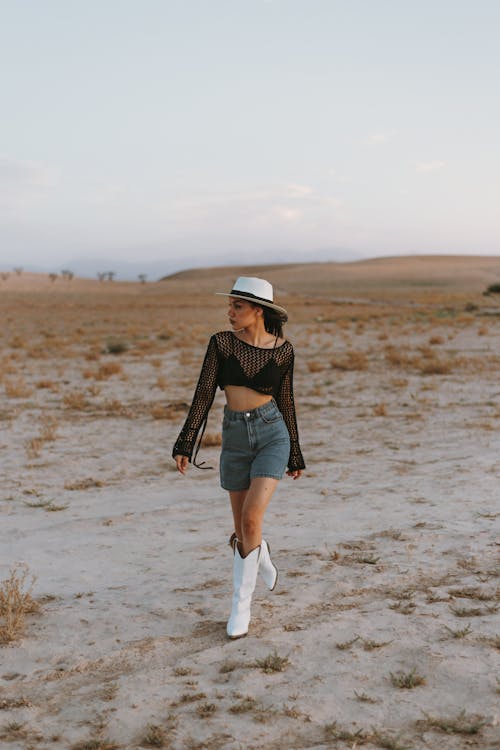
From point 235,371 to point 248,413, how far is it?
0.24m

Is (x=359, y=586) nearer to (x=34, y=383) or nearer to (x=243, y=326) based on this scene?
(x=243, y=326)

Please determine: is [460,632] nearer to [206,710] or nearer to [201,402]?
[206,710]

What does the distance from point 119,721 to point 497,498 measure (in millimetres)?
4725

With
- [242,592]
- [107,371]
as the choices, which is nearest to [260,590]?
[242,592]

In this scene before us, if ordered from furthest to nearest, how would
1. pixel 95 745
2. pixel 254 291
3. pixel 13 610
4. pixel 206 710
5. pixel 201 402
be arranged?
pixel 13 610, pixel 201 402, pixel 254 291, pixel 206 710, pixel 95 745

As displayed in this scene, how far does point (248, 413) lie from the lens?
177 inches

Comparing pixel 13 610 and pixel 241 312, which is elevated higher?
pixel 241 312

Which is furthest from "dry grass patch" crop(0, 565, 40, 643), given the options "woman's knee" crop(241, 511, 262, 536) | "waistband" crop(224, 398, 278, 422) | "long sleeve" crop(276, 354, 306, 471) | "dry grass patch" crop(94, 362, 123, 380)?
"dry grass patch" crop(94, 362, 123, 380)

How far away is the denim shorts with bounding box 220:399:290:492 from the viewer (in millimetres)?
4477

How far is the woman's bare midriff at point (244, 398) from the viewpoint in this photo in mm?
4504

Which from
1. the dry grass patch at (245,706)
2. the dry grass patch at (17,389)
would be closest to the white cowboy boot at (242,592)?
the dry grass patch at (245,706)

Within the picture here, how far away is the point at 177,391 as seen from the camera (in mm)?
16672

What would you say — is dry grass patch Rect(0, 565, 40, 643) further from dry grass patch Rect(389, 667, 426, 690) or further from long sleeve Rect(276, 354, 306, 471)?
dry grass patch Rect(389, 667, 426, 690)

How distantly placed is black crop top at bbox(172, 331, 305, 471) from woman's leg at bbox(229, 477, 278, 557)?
40cm
